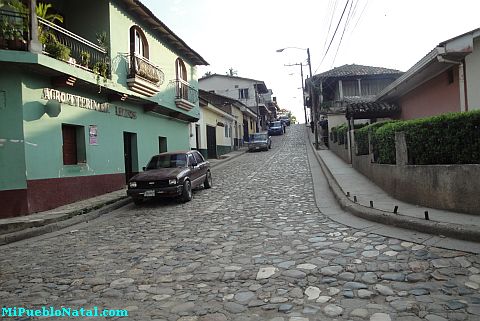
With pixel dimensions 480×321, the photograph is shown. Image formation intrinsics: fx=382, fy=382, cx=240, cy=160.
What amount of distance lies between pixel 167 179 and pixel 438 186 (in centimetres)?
696

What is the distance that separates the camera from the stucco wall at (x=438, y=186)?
258 inches

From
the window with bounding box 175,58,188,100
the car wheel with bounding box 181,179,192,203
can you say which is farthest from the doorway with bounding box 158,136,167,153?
the car wheel with bounding box 181,179,192,203

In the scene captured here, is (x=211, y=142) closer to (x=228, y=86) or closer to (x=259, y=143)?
(x=259, y=143)

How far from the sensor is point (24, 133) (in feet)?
32.6

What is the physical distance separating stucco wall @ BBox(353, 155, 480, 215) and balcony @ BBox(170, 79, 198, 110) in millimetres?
12640

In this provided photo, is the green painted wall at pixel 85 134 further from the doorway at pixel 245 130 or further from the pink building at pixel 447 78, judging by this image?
the doorway at pixel 245 130

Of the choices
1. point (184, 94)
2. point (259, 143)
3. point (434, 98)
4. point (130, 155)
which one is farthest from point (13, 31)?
point (259, 143)

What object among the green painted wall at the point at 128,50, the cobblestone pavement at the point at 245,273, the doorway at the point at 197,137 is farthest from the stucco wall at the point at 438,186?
the doorway at the point at 197,137

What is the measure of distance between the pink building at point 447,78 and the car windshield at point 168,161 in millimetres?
7840

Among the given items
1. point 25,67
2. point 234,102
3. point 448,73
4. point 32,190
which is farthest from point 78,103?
point 234,102

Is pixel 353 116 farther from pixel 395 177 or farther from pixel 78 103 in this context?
pixel 78 103

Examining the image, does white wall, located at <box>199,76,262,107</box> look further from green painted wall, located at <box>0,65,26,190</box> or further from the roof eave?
green painted wall, located at <box>0,65,26,190</box>

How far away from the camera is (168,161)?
12.6 m

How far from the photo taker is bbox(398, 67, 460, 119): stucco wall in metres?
11.1
